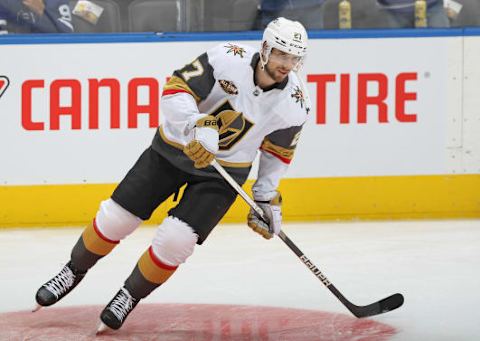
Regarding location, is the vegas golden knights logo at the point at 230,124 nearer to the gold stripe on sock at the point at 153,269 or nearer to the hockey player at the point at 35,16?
the gold stripe on sock at the point at 153,269

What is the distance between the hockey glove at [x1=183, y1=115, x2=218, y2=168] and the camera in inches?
125

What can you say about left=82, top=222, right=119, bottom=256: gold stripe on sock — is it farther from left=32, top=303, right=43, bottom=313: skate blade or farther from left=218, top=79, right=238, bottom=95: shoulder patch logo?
left=218, top=79, right=238, bottom=95: shoulder patch logo

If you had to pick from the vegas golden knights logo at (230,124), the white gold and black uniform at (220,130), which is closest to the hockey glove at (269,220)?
the white gold and black uniform at (220,130)

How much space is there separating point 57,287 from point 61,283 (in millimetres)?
19

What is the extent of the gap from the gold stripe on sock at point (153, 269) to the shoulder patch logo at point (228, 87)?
0.53m

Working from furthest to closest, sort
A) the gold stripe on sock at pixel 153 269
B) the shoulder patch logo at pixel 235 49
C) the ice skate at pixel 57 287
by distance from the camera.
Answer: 1. the ice skate at pixel 57 287
2. the shoulder patch logo at pixel 235 49
3. the gold stripe on sock at pixel 153 269

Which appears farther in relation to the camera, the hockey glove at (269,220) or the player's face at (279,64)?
the hockey glove at (269,220)

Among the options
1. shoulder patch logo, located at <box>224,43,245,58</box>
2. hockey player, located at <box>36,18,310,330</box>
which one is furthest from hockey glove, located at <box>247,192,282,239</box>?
shoulder patch logo, located at <box>224,43,245,58</box>

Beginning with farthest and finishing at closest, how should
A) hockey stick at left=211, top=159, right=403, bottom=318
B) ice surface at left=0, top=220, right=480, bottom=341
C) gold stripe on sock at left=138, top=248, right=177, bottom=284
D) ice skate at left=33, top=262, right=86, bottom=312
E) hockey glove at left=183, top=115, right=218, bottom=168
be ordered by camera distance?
ice surface at left=0, top=220, right=480, bottom=341 < hockey stick at left=211, top=159, right=403, bottom=318 < ice skate at left=33, top=262, right=86, bottom=312 < gold stripe on sock at left=138, top=248, right=177, bottom=284 < hockey glove at left=183, top=115, right=218, bottom=168

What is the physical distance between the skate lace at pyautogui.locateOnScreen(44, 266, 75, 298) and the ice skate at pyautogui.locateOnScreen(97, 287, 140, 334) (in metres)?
0.23

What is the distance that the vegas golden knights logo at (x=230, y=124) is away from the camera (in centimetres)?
339

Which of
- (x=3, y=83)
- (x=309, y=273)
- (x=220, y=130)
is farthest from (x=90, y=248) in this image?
(x=3, y=83)

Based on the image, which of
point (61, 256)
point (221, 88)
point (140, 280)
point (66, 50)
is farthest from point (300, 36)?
point (66, 50)

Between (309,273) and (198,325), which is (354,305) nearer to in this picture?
(198,325)
